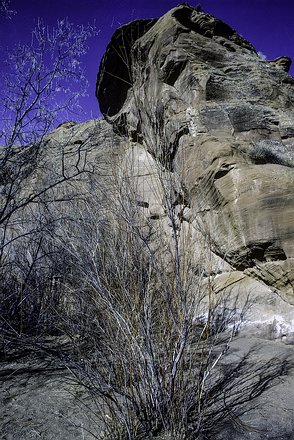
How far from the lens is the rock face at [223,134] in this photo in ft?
17.3

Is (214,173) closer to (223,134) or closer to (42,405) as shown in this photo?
(223,134)

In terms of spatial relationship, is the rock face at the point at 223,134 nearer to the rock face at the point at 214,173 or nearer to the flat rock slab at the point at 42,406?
the rock face at the point at 214,173

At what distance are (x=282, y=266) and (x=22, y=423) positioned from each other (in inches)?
173

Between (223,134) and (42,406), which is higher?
(223,134)

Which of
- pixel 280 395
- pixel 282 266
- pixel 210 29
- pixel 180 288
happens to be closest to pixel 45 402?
pixel 180 288

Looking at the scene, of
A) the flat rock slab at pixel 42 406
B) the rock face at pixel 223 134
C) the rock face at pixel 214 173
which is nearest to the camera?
the flat rock slab at pixel 42 406

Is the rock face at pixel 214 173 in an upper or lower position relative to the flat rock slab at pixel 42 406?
upper

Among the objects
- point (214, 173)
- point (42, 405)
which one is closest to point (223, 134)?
point (214, 173)

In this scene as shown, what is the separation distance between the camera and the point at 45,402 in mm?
3289

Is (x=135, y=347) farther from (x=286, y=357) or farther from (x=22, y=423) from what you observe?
(x=286, y=357)

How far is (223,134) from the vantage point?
281 inches

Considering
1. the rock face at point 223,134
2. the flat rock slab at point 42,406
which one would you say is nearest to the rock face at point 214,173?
the rock face at point 223,134

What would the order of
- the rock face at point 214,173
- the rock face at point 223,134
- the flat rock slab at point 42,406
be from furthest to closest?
1. the rock face at point 223,134
2. the rock face at point 214,173
3. the flat rock slab at point 42,406

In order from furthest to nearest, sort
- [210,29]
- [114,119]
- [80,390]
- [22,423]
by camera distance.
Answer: [114,119] < [210,29] < [80,390] < [22,423]
